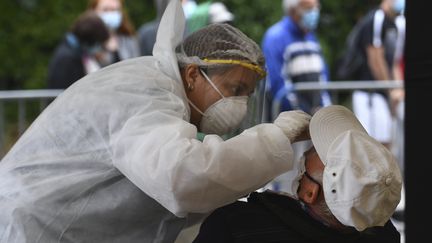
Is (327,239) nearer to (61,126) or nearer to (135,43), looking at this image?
(61,126)

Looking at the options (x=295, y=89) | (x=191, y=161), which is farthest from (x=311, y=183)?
(x=295, y=89)

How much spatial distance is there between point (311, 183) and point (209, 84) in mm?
567

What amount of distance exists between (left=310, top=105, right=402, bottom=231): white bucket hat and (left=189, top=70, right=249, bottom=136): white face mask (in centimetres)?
54

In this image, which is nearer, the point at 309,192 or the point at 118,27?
the point at 309,192

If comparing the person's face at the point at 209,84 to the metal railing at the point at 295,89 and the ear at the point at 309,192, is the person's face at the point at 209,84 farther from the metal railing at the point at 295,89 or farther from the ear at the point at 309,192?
the metal railing at the point at 295,89

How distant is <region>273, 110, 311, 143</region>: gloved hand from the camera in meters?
2.86

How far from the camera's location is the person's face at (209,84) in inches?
124

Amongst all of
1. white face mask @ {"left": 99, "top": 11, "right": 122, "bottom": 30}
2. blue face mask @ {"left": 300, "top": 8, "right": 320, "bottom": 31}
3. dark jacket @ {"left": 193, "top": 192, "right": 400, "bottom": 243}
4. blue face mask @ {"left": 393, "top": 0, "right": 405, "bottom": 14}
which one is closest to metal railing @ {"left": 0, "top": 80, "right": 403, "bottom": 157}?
blue face mask @ {"left": 300, "top": 8, "right": 320, "bottom": 31}

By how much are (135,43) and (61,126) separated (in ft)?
16.0

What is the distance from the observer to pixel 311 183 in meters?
2.75

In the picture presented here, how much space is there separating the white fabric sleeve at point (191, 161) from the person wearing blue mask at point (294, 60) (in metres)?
4.28

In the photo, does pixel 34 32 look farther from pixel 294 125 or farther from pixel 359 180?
pixel 359 180

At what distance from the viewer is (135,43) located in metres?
7.88
